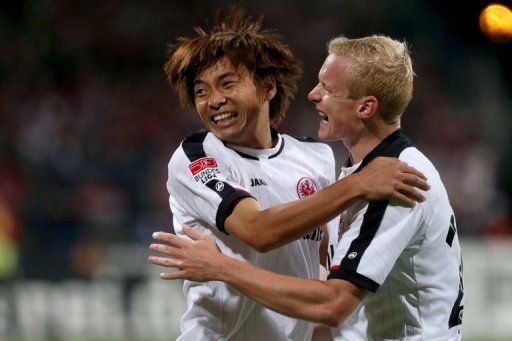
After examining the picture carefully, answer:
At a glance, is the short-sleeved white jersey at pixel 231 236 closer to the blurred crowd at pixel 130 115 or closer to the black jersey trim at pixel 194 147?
the black jersey trim at pixel 194 147

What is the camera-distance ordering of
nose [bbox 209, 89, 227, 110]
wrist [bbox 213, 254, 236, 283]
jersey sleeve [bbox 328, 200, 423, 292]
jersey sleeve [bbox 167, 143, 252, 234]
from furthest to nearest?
1. nose [bbox 209, 89, 227, 110]
2. jersey sleeve [bbox 167, 143, 252, 234]
3. wrist [bbox 213, 254, 236, 283]
4. jersey sleeve [bbox 328, 200, 423, 292]

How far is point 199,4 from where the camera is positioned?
48.8 feet

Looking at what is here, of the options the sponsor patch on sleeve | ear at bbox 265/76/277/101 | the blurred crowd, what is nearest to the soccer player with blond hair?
the sponsor patch on sleeve

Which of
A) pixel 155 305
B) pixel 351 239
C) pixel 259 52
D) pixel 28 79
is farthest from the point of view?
pixel 28 79

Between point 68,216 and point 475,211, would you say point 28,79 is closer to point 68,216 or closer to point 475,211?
point 68,216

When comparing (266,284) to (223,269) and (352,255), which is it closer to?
(223,269)

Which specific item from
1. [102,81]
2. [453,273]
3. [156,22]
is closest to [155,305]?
[102,81]

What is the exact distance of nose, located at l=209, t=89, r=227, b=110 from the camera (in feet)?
14.6

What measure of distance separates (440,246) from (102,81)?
1071 cm

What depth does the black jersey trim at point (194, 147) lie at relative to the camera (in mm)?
4352

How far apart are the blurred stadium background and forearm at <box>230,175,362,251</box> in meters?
6.82

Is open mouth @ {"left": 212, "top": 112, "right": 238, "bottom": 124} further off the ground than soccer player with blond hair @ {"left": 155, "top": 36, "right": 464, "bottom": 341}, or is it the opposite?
open mouth @ {"left": 212, "top": 112, "right": 238, "bottom": 124}

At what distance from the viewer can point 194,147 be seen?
441cm

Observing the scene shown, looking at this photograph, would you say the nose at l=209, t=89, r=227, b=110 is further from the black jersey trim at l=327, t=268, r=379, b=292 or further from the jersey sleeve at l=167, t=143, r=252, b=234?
the black jersey trim at l=327, t=268, r=379, b=292
